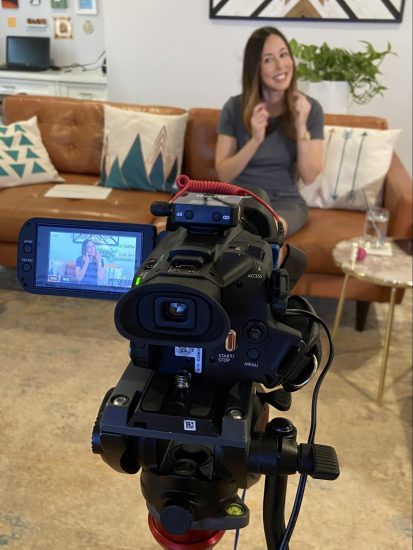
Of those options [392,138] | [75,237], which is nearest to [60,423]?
[75,237]

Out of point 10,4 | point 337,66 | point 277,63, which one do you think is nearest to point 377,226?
point 277,63

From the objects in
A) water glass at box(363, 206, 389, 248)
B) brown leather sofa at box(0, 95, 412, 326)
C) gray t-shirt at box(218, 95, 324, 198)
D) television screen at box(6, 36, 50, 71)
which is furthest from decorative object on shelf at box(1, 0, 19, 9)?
water glass at box(363, 206, 389, 248)

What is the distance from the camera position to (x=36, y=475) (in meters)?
1.70

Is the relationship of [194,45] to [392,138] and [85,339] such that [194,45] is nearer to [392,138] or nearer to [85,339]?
[392,138]

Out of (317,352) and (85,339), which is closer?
(317,352)

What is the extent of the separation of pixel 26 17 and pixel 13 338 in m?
3.43

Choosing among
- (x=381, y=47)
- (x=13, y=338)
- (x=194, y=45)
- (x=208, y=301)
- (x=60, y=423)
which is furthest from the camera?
(x=194, y=45)

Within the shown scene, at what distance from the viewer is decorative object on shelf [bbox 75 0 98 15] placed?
4.61 meters

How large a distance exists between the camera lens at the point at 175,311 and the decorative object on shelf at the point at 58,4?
4.72 meters

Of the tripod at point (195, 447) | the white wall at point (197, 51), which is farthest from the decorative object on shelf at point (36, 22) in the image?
the tripod at point (195, 447)

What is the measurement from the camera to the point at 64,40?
15.7 ft

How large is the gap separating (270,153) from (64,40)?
10.1 ft

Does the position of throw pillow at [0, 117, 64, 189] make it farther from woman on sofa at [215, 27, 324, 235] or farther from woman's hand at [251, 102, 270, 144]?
woman's hand at [251, 102, 270, 144]

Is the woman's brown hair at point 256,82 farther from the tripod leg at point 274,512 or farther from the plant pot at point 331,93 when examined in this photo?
the tripod leg at point 274,512
